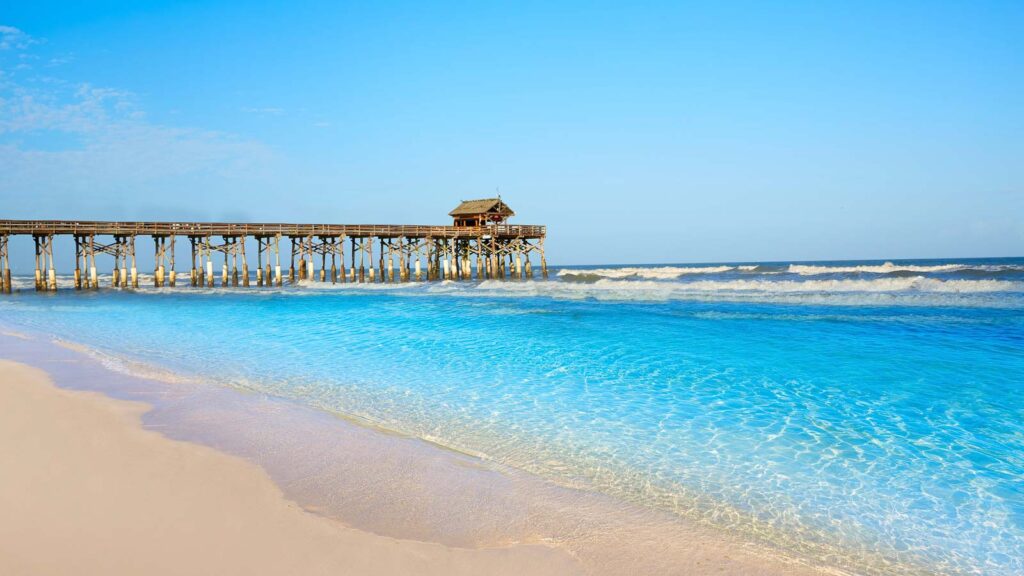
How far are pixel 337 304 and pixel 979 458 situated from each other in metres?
22.5

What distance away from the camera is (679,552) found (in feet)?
13.2

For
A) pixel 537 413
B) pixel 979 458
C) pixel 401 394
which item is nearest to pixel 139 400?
pixel 401 394

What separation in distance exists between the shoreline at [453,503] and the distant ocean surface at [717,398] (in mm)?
370

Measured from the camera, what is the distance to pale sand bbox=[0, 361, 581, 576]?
3.58 metres

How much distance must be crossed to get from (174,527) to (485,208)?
42.1 metres

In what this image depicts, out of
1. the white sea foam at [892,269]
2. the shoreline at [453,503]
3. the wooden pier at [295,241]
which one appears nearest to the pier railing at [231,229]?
the wooden pier at [295,241]

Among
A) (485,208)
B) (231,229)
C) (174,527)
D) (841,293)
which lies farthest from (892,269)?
(174,527)

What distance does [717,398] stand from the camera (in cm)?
848

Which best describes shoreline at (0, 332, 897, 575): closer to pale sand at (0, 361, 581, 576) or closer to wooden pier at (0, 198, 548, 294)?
pale sand at (0, 361, 581, 576)

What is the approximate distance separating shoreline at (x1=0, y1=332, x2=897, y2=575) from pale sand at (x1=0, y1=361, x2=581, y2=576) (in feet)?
0.62

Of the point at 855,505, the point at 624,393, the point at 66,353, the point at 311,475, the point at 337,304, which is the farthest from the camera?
the point at 337,304

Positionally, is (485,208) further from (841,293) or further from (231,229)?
(841,293)

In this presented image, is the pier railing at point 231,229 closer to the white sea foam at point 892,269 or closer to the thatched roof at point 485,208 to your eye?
the thatched roof at point 485,208

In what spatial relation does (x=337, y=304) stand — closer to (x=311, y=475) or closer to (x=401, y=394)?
(x=401, y=394)
